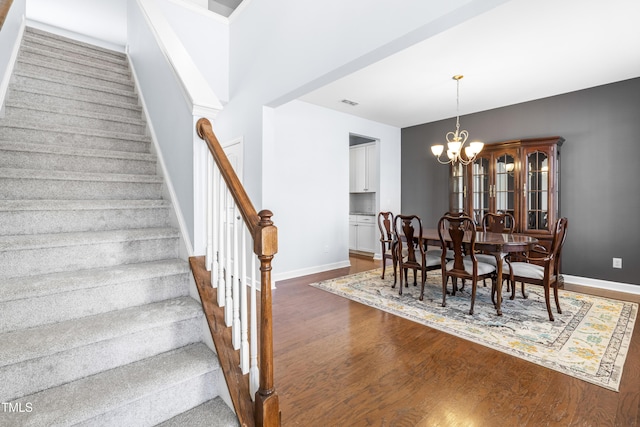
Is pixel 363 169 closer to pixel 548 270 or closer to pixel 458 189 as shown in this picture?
pixel 458 189

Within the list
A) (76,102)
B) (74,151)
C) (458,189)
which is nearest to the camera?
(74,151)

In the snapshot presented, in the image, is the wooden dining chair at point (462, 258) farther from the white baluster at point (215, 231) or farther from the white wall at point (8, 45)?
the white wall at point (8, 45)

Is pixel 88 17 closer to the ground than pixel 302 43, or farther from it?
farther from it

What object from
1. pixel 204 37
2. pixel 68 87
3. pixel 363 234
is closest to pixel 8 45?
pixel 68 87

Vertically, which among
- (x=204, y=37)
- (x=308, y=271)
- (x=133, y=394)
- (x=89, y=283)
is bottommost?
(x=308, y=271)

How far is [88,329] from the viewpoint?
138 cm

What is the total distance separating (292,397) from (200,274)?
92 cm

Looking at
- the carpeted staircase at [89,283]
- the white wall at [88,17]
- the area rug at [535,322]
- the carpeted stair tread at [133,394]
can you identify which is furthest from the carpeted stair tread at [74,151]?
the white wall at [88,17]

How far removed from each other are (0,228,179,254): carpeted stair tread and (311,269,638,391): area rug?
2.36m

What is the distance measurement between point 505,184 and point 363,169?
275 centimetres

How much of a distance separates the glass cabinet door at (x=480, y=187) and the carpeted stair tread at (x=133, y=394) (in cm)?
488

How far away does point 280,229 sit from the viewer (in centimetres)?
455

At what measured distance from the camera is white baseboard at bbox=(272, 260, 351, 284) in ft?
14.9

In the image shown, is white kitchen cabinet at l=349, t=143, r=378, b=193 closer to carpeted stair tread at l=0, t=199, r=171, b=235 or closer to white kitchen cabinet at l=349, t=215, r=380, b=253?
white kitchen cabinet at l=349, t=215, r=380, b=253
